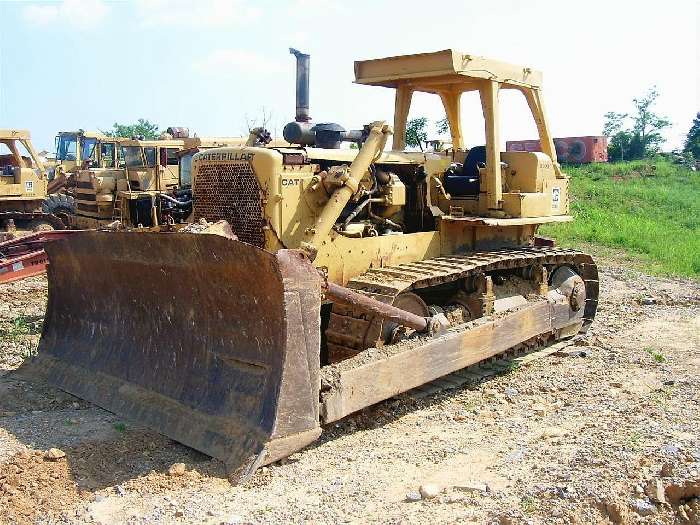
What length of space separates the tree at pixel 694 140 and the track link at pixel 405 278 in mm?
31295

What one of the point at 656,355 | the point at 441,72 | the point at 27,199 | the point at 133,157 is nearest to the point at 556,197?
the point at 656,355

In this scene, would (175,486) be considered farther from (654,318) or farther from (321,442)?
(654,318)

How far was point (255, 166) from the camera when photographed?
18.1 feet

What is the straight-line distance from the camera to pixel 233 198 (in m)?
5.74

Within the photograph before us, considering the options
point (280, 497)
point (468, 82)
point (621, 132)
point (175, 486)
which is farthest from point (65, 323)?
point (621, 132)

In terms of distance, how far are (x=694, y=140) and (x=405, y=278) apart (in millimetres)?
36386

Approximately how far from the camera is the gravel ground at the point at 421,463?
3.72 meters

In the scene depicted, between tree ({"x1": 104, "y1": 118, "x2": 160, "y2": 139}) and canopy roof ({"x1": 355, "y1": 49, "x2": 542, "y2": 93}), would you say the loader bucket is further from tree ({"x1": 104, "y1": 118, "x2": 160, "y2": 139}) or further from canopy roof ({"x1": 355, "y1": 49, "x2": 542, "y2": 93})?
tree ({"x1": 104, "y1": 118, "x2": 160, "y2": 139})

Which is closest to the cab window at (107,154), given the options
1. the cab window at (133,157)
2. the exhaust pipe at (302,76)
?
the cab window at (133,157)

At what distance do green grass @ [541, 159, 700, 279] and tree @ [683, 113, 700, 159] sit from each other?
4891 millimetres

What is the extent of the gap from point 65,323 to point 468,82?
4.38m

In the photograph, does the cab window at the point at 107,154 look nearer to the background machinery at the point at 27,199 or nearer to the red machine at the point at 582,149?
the background machinery at the point at 27,199

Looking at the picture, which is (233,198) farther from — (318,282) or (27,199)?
(27,199)

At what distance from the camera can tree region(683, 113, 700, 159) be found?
35491 millimetres
